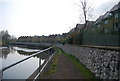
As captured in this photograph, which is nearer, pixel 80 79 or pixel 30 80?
pixel 30 80

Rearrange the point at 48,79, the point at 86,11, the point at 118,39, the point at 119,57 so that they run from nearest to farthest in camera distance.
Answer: the point at 119,57, the point at 48,79, the point at 118,39, the point at 86,11

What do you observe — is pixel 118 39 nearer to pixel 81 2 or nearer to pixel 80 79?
pixel 80 79

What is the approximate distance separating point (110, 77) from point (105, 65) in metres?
0.58

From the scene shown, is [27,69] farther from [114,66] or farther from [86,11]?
[86,11]

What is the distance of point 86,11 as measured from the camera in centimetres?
2528

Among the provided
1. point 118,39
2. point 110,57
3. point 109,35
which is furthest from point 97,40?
point 110,57

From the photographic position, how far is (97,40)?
28.7ft

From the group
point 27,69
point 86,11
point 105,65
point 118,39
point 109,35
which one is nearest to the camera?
point 105,65

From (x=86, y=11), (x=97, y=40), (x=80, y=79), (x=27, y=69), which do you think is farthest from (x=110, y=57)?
(x=86, y=11)

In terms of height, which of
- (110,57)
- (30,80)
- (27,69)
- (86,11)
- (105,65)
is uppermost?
(86,11)

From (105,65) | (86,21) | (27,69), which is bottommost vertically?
(27,69)

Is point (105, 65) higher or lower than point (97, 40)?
lower

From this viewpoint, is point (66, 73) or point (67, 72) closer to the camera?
point (66, 73)

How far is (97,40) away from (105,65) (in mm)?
4287
